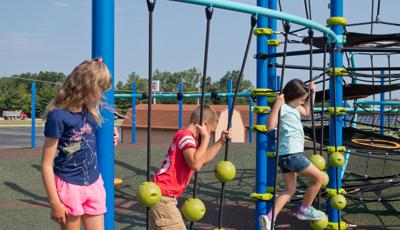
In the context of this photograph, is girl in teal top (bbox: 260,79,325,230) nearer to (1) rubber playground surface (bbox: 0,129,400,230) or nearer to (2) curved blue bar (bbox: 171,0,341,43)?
(2) curved blue bar (bbox: 171,0,341,43)

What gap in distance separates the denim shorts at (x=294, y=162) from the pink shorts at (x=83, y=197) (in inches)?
77.4

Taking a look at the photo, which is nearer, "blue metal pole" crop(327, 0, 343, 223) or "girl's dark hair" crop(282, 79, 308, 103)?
"girl's dark hair" crop(282, 79, 308, 103)

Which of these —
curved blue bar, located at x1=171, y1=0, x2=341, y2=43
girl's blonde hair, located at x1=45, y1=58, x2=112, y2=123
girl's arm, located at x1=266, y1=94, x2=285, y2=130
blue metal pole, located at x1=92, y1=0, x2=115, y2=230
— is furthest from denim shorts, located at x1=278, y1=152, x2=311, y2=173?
girl's blonde hair, located at x1=45, y1=58, x2=112, y2=123

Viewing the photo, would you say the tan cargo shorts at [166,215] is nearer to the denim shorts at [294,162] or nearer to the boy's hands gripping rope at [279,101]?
the boy's hands gripping rope at [279,101]

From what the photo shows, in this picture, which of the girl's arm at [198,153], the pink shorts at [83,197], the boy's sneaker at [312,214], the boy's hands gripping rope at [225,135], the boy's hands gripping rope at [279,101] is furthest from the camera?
the boy's sneaker at [312,214]

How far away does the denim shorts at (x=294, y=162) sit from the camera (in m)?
3.97

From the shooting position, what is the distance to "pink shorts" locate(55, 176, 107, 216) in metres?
2.39

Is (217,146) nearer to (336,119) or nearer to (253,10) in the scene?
(253,10)

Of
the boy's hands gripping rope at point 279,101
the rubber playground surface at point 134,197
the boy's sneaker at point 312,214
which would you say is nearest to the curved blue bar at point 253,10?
the boy's hands gripping rope at point 279,101

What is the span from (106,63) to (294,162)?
85.1 inches

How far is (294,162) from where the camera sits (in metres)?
4.00

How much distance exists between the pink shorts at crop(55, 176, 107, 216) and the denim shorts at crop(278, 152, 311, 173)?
197cm

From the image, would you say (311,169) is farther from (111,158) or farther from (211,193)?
(211,193)

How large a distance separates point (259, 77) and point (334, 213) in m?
1.40
